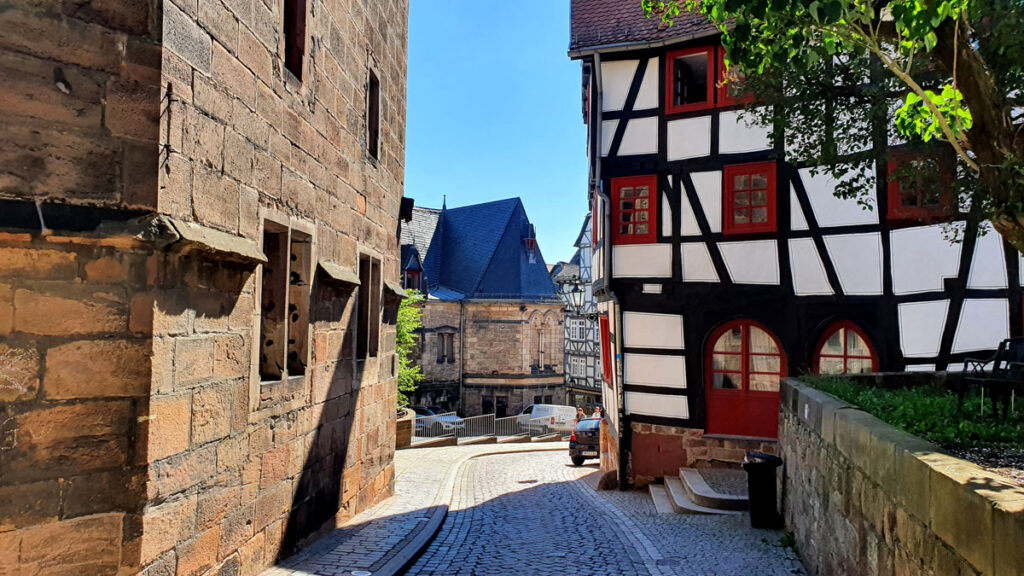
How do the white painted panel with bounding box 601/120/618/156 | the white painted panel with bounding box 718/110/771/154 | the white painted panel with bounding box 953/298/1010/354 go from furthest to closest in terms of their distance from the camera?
the white painted panel with bounding box 601/120/618/156 < the white painted panel with bounding box 718/110/771/154 < the white painted panel with bounding box 953/298/1010/354

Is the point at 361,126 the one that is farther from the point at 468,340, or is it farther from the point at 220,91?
the point at 468,340

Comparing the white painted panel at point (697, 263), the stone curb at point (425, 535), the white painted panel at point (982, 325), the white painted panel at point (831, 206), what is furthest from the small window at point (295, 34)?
the white painted panel at point (982, 325)

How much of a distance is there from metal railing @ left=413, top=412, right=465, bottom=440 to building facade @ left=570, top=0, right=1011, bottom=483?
652 inches

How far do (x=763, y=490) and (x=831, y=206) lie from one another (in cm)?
523

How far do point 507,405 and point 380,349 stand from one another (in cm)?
2955

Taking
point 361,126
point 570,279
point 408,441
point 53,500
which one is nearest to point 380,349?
point 361,126

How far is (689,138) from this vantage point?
12227 mm

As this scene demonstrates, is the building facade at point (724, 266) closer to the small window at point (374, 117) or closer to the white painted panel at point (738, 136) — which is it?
the white painted panel at point (738, 136)

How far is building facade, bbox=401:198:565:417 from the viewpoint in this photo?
38.6 metres

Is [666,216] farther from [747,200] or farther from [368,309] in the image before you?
[368,309]

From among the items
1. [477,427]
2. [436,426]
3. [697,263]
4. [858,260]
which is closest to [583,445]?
[697,263]

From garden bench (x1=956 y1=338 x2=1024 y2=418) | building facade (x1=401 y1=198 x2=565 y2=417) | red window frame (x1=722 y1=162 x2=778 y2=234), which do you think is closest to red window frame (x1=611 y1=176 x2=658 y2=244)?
red window frame (x1=722 y1=162 x2=778 y2=234)

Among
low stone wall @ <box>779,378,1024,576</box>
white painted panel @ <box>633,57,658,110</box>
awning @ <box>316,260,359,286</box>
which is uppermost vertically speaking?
white painted panel @ <box>633,57,658,110</box>

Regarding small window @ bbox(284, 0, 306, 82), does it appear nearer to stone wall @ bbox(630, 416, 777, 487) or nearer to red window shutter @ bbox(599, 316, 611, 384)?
stone wall @ bbox(630, 416, 777, 487)
